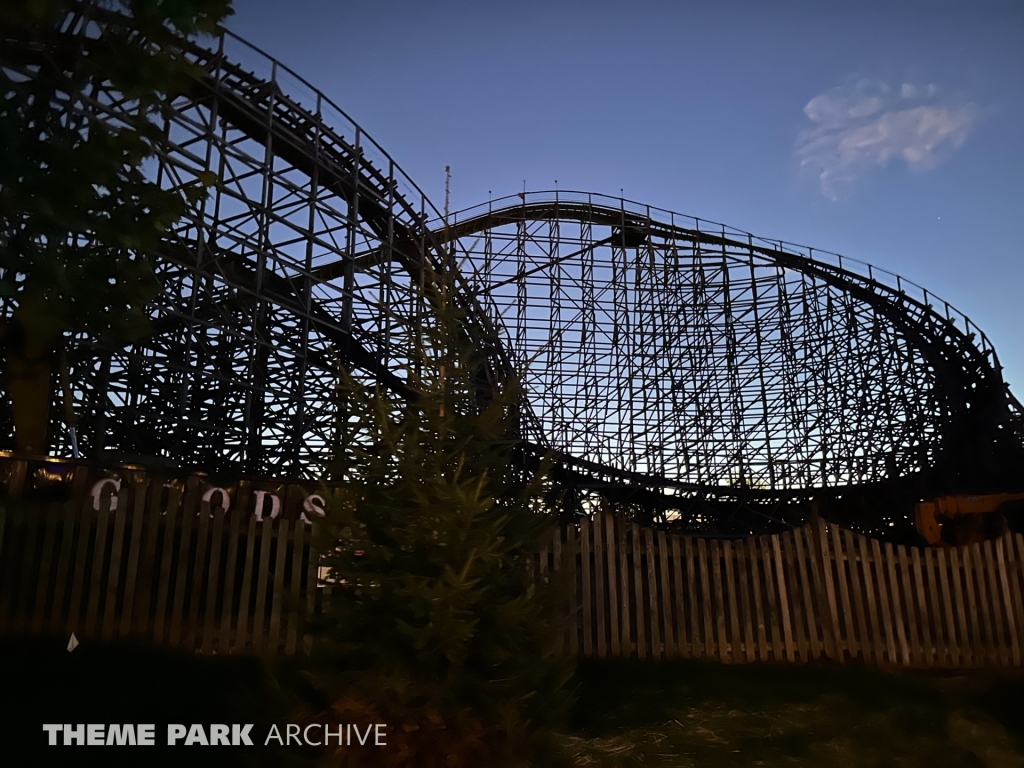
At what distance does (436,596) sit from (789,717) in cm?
270

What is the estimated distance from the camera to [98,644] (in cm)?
436

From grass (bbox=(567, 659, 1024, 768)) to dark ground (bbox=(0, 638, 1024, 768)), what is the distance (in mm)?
11

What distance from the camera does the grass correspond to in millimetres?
3471

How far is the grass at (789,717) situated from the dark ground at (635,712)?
11 millimetres

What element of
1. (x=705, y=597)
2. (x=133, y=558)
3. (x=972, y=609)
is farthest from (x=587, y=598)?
(x=972, y=609)

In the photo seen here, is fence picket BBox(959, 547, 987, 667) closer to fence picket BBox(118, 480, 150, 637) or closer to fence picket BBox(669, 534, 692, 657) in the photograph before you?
fence picket BBox(669, 534, 692, 657)

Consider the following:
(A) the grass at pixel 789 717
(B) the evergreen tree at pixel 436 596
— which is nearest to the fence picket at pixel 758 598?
(A) the grass at pixel 789 717

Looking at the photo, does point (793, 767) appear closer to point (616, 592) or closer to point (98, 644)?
point (616, 592)

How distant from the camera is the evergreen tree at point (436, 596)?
258 cm

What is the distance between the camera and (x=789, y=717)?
13.4ft

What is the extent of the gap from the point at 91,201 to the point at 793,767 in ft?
19.6

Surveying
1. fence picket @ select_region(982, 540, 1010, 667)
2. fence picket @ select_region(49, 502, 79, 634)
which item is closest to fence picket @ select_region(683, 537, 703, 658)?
fence picket @ select_region(982, 540, 1010, 667)

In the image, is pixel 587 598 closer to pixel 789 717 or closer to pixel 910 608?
pixel 789 717

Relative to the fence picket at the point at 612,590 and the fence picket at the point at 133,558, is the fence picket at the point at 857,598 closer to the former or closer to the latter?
the fence picket at the point at 612,590
